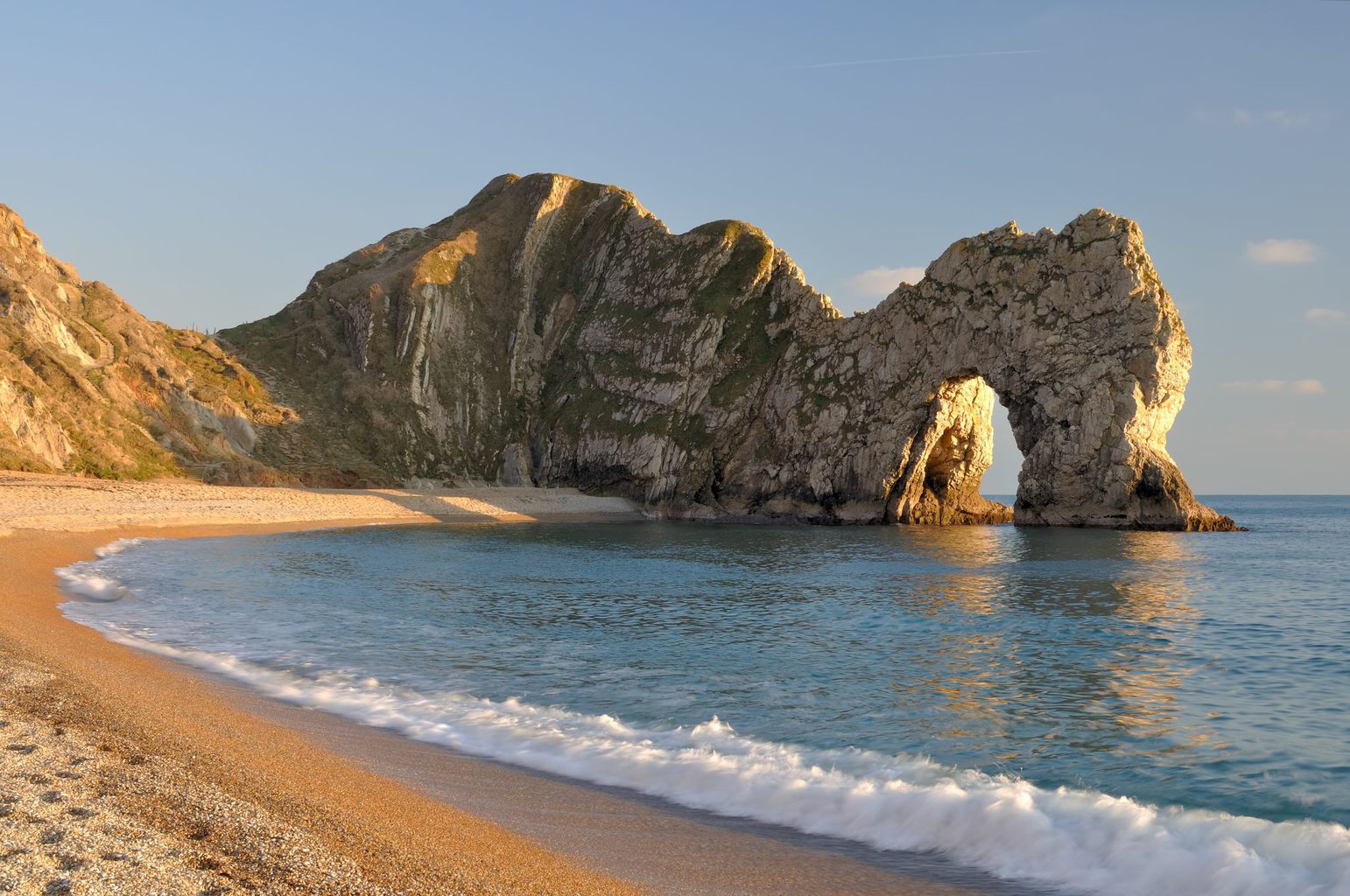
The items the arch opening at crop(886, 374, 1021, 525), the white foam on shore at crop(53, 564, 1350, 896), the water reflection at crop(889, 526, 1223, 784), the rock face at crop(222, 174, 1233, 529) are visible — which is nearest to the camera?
the white foam on shore at crop(53, 564, 1350, 896)

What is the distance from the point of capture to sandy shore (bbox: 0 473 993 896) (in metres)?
5.89

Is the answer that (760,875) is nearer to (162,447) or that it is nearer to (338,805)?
(338,805)

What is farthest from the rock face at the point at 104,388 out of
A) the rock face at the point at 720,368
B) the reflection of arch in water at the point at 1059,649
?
the reflection of arch in water at the point at 1059,649

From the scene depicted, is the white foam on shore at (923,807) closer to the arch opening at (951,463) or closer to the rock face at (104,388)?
the rock face at (104,388)

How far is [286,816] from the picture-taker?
23.5 feet

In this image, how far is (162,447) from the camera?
61.8 meters

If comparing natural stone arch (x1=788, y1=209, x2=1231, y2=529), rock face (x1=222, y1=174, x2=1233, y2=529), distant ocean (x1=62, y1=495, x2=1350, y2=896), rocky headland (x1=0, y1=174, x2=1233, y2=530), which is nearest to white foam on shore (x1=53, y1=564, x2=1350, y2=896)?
distant ocean (x1=62, y1=495, x2=1350, y2=896)

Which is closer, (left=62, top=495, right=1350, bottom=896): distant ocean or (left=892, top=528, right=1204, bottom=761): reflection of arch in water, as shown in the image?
(left=62, top=495, right=1350, bottom=896): distant ocean

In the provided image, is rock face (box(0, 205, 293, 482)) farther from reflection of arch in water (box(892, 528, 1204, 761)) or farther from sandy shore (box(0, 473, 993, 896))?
reflection of arch in water (box(892, 528, 1204, 761))

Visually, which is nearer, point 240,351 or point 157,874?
point 157,874

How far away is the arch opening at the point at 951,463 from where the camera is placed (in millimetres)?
69375

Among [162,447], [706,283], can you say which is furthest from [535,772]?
[706,283]

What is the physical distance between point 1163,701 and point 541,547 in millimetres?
35349

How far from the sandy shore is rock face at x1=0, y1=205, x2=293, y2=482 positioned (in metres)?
47.0
